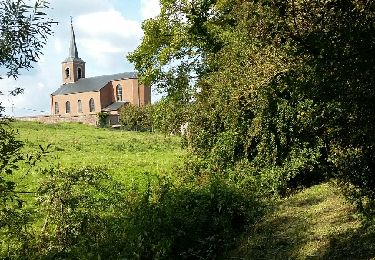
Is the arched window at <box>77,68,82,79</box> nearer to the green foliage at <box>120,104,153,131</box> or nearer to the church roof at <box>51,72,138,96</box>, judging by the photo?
the church roof at <box>51,72,138,96</box>

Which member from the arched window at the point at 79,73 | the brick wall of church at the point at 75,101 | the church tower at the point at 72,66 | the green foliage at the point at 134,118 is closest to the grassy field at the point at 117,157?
the green foliage at the point at 134,118

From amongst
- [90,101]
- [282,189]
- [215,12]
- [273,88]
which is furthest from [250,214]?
[90,101]

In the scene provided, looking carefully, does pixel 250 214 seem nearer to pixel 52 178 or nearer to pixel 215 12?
pixel 52 178

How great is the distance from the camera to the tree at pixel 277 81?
5273mm

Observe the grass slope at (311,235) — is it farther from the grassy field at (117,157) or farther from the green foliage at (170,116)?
the green foliage at (170,116)

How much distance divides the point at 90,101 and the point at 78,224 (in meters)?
85.6

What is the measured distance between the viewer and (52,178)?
9.21 m

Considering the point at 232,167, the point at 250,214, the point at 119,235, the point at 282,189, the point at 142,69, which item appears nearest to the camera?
the point at 119,235

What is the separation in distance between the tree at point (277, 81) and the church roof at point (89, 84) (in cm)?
6975

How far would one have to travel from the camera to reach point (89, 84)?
95625 millimetres

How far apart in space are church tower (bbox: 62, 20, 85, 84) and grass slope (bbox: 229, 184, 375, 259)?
92.9m

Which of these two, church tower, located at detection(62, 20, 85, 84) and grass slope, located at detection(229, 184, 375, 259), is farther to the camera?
church tower, located at detection(62, 20, 85, 84)

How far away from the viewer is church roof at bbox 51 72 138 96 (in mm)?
92375

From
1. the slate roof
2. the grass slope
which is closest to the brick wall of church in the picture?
the slate roof
